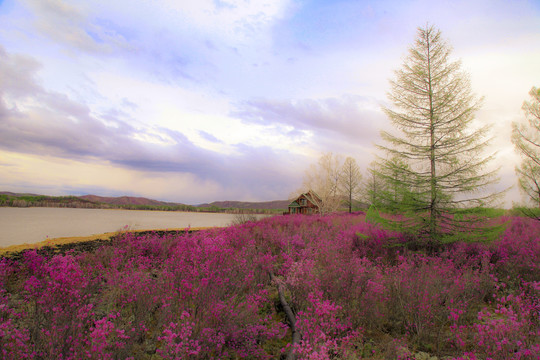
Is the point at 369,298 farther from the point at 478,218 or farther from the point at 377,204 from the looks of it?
the point at 478,218

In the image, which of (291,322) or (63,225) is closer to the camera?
(291,322)

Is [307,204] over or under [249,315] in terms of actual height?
over

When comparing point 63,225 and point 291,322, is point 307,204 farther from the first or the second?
point 291,322

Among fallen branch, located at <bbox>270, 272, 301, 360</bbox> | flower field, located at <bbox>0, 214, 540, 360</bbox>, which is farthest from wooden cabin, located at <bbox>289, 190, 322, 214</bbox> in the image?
fallen branch, located at <bbox>270, 272, 301, 360</bbox>

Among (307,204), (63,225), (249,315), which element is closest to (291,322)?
(249,315)

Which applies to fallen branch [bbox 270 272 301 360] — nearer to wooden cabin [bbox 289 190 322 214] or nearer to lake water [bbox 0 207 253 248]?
lake water [bbox 0 207 253 248]

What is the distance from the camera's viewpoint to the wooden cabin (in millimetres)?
30859

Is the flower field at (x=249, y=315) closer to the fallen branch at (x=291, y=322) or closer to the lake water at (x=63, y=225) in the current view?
the fallen branch at (x=291, y=322)

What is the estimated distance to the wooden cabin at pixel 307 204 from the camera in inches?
1215

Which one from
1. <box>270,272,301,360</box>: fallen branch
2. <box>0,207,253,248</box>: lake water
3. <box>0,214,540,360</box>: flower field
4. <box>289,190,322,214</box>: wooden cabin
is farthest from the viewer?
<box>289,190,322,214</box>: wooden cabin

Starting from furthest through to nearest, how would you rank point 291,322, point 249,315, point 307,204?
point 307,204
point 291,322
point 249,315

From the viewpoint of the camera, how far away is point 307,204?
130 ft

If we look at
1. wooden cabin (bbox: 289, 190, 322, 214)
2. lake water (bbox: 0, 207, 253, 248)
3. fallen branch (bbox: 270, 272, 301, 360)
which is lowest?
lake water (bbox: 0, 207, 253, 248)

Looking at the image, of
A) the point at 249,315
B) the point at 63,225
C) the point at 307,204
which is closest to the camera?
the point at 249,315
